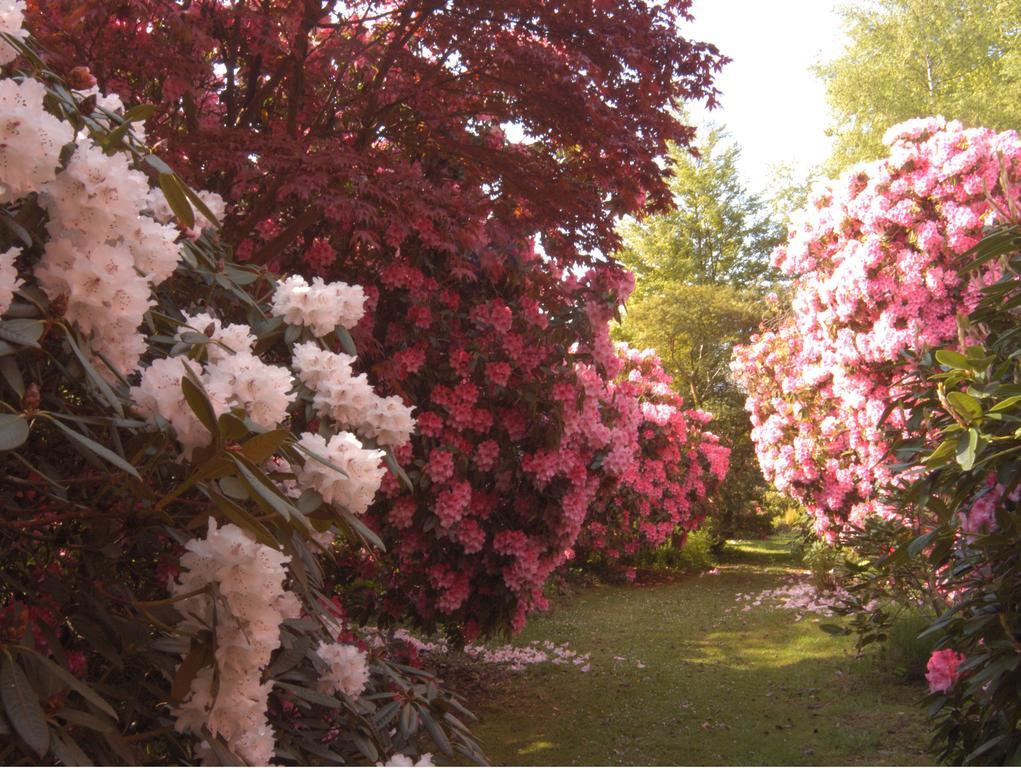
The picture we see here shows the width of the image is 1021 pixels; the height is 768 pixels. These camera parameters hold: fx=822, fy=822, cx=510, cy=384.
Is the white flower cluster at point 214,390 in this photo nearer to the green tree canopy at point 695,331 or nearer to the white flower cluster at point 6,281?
the white flower cluster at point 6,281

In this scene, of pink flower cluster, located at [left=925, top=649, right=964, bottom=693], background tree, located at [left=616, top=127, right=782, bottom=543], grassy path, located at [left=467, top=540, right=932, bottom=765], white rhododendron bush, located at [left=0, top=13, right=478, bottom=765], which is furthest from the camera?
background tree, located at [left=616, top=127, right=782, bottom=543]

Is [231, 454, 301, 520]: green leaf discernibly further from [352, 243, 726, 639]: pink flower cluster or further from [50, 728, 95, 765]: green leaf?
[352, 243, 726, 639]: pink flower cluster

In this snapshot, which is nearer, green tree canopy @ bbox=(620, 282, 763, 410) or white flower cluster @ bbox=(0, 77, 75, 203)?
white flower cluster @ bbox=(0, 77, 75, 203)

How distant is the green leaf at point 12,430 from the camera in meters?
0.81

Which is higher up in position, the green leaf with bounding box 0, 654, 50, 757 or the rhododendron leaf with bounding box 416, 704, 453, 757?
the green leaf with bounding box 0, 654, 50, 757

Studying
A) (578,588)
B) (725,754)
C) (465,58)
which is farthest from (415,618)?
(578,588)

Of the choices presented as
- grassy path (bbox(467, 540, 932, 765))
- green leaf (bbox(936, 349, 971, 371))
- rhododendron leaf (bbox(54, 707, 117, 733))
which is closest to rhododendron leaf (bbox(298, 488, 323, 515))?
rhododendron leaf (bbox(54, 707, 117, 733))

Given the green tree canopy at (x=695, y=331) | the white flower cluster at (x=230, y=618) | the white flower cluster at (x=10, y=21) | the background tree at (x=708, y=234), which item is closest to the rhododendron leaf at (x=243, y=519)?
the white flower cluster at (x=230, y=618)

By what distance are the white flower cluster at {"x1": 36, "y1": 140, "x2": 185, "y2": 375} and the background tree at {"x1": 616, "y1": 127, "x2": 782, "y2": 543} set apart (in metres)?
5.11

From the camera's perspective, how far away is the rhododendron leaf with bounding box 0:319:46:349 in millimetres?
895

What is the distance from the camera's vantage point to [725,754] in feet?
13.1

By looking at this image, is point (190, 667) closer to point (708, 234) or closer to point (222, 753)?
point (222, 753)

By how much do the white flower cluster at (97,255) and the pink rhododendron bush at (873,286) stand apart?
174 inches

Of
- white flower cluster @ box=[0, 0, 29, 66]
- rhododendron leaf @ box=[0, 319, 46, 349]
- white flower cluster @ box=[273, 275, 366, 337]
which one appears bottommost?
rhododendron leaf @ box=[0, 319, 46, 349]
